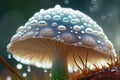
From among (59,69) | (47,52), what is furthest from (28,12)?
(59,69)

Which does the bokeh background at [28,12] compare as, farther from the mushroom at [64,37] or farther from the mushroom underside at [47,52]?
the mushroom at [64,37]

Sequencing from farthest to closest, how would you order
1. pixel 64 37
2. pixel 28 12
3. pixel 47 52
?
pixel 28 12 < pixel 47 52 < pixel 64 37

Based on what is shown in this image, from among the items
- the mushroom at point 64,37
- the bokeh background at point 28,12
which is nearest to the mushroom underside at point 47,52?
the mushroom at point 64,37

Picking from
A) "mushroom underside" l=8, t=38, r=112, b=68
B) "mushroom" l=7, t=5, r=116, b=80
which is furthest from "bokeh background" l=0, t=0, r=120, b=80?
"mushroom" l=7, t=5, r=116, b=80

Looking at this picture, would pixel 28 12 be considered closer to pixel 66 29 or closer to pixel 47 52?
pixel 47 52

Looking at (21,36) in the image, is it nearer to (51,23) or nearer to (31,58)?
(51,23)

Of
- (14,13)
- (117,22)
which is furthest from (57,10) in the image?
(117,22)

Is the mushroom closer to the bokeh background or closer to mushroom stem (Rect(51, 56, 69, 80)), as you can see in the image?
mushroom stem (Rect(51, 56, 69, 80))

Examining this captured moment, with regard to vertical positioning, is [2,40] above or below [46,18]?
above
